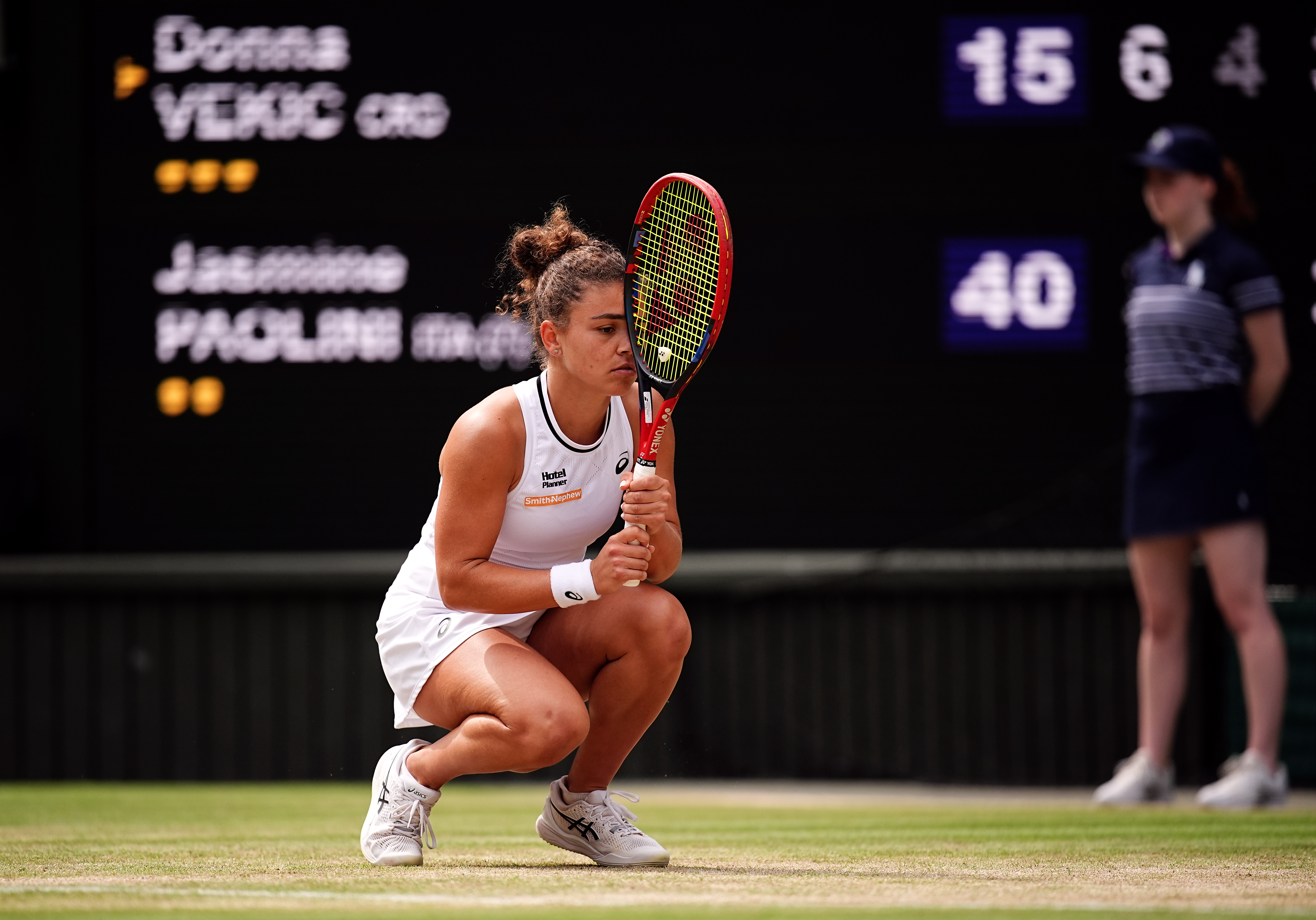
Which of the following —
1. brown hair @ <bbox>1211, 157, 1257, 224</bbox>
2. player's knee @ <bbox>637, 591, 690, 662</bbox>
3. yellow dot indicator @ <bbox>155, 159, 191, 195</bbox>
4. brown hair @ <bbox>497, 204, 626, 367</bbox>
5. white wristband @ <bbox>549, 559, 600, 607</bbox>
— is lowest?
player's knee @ <bbox>637, 591, 690, 662</bbox>

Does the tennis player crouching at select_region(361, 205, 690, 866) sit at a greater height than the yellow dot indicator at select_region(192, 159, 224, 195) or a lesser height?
lesser

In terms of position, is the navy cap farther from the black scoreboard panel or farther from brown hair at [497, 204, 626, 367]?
brown hair at [497, 204, 626, 367]

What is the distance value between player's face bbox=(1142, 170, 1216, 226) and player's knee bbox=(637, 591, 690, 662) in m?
2.38

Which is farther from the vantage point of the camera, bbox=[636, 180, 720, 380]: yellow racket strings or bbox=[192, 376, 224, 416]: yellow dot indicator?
bbox=[192, 376, 224, 416]: yellow dot indicator

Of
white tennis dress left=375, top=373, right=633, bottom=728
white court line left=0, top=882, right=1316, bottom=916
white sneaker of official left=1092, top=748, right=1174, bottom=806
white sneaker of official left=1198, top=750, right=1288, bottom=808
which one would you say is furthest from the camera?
white sneaker of official left=1092, top=748, right=1174, bottom=806

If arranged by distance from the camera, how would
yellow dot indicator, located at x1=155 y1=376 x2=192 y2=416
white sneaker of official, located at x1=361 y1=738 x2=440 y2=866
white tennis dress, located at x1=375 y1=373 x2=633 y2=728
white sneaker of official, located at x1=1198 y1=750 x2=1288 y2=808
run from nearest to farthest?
white sneaker of official, located at x1=361 y1=738 x2=440 y2=866 < white tennis dress, located at x1=375 y1=373 x2=633 y2=728 < white sneaker of official, located at x1=1198 y1=750 x2=1288 y2=808 < yellow dot indicator, located at x1=155 y1=376 x2=192 y2=416

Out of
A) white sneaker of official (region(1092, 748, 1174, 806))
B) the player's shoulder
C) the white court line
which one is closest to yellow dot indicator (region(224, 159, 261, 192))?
the player's shoulder

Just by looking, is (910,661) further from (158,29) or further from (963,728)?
(158,29)

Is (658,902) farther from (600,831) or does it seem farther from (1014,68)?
(1014,68)

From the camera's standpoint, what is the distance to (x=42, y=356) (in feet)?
19.3

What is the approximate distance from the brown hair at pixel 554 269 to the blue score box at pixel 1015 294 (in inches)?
110

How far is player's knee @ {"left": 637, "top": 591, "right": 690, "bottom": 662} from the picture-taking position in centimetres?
304

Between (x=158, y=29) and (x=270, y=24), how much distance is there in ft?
1.32

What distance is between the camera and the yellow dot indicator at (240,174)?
19.4ft
